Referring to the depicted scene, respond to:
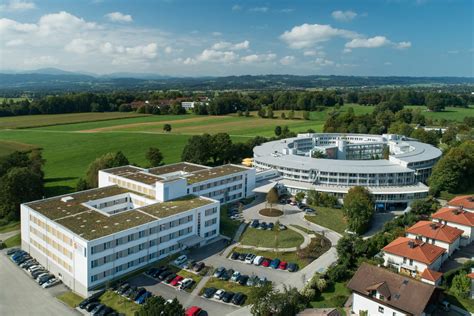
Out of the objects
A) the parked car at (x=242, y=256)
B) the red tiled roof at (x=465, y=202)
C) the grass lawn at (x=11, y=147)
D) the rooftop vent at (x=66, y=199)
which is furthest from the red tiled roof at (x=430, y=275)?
the grass lawn at (x=11, y=147)

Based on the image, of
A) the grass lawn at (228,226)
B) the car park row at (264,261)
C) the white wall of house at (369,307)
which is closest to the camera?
the white wall of house at (369,307)

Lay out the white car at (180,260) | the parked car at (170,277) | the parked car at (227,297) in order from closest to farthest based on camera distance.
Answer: the parked car at (227,297) → the parked car at (170,277) → the white car at (180,260)

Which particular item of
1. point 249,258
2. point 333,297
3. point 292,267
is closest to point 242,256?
point 249,258

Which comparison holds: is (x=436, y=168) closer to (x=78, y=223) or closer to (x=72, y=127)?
(x=78, y=223)

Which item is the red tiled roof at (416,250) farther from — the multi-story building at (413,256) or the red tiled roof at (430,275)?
the red tiled roof at (430,275)

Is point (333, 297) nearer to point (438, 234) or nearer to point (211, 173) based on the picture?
point (438, 234)

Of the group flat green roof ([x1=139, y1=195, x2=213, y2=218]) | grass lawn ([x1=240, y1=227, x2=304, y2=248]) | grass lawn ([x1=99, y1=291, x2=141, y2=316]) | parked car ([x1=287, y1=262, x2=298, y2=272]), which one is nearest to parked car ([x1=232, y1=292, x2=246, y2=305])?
parked car ([x1=287, y1=262, x2=298, y2=272])
